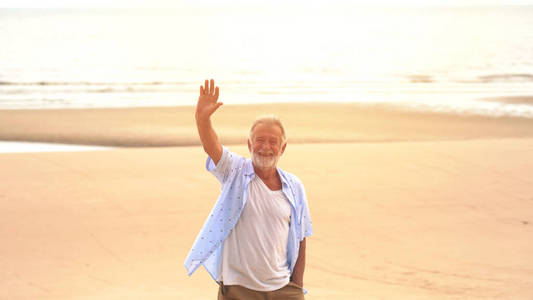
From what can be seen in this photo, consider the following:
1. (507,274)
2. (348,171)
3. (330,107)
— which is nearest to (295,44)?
(330,107)

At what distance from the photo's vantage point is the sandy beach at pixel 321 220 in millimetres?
6211

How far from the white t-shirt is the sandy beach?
2.79m

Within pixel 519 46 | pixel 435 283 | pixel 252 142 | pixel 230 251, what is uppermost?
pixel 519 46

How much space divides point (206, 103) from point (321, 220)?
5.39 metres

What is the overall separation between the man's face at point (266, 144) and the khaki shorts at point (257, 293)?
0.57m

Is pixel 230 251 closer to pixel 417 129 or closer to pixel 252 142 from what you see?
pixel 252 142

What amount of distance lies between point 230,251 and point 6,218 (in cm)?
586

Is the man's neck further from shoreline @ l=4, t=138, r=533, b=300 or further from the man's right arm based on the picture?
shoreline @ l=4, t=138, r=533, b=300

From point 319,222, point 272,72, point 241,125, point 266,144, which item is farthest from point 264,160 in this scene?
point 272,72

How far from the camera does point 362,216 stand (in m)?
8.39

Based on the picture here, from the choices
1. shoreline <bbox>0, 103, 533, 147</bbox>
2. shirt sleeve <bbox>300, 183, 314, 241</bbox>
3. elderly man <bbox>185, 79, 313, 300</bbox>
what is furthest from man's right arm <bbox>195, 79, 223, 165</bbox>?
shoreline <bbox>0, 103, 533, 147</bbox>

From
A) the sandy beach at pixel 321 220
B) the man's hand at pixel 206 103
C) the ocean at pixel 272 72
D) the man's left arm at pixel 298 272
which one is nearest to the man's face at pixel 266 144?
the man's hand at pixel 206 103

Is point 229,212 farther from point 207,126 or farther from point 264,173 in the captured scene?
point 207,126

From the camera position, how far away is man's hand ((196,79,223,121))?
3025mm
